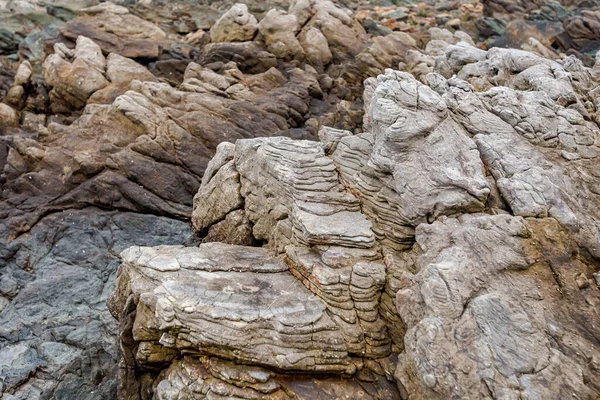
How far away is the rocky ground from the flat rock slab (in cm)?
6

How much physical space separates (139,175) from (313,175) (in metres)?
13.1

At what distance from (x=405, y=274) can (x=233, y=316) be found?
17.4ft

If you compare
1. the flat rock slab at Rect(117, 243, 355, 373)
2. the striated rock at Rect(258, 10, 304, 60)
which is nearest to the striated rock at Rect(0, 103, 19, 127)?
the striated rock at Rect(258, 10, 304, 60)

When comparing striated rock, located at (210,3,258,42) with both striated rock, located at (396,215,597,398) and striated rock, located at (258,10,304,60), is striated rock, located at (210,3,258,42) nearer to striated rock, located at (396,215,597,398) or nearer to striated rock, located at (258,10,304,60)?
striated rock, located at (258,10,304,60)

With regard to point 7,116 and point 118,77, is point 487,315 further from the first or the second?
point 7,116

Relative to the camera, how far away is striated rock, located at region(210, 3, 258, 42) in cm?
4278

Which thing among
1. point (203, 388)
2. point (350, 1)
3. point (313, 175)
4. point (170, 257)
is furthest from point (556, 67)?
point (350, 1)

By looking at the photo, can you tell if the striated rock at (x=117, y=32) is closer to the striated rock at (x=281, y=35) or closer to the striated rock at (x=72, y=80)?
the striated rock at (x=72, y=80)

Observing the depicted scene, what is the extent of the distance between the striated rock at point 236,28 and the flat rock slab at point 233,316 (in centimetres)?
3195

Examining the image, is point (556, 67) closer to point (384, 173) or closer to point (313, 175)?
point (384, 173)

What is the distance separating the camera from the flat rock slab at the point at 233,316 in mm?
13453

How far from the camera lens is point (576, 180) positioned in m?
15.4

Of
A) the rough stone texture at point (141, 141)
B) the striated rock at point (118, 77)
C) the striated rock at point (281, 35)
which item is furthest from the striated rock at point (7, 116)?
the striated rock at point (281, 35)

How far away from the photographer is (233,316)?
13719mm
